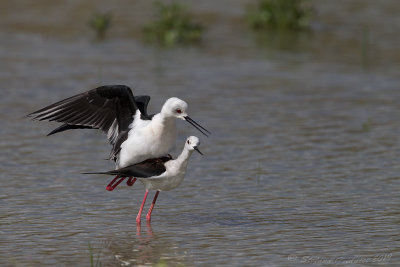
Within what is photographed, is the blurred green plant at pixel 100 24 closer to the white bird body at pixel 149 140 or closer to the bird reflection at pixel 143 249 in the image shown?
the white bird body at pixel 149 140

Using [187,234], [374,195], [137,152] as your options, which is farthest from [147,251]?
[374,195]

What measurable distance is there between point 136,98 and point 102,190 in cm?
90

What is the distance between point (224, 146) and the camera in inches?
388

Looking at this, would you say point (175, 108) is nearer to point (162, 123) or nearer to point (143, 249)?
point (162, 123)

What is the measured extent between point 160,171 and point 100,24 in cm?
865

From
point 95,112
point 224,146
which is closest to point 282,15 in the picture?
point 224,146

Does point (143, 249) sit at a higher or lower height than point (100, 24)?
lower

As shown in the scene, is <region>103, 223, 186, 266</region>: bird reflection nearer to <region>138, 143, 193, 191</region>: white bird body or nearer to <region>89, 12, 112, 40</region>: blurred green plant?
<region>138, 143, 193, 191</region>: white bird body

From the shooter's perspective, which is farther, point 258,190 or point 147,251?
point 258,190

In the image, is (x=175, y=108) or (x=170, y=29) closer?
(x=175, y=108)

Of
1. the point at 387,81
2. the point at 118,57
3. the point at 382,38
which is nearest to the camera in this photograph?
the point at 387,81

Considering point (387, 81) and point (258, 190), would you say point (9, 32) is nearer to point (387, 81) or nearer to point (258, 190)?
point (387, 81)

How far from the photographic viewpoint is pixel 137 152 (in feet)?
24.5

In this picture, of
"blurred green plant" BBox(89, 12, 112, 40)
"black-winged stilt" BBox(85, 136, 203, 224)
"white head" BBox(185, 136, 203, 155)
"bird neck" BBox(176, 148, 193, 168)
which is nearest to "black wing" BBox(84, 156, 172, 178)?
"black-winged stilt" BBox(85, 136, 203, 224)
